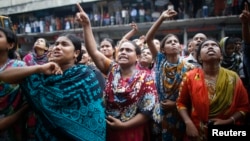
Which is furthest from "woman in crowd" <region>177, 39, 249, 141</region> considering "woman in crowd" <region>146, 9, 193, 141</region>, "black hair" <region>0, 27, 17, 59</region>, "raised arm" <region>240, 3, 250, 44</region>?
"black hair" <region>0, 27, 17, 59</region>

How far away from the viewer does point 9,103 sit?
2363 millimetres

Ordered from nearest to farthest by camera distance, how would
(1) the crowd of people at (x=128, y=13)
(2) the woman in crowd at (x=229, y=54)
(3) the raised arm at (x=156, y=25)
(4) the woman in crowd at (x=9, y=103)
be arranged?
1. (4) the woman in crowd at (x=9, y=103)
2. (3) the raised arm at (x=156, y=25)
3. (2) the woman in crowd at (x=229, y=54)
4. (1) the crowd of people at (x=128, y=13)

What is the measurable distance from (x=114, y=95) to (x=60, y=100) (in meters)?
0.69

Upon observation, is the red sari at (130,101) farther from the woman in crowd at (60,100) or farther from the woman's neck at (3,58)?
the woman's neck at (3,58)

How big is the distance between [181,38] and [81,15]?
15018mm

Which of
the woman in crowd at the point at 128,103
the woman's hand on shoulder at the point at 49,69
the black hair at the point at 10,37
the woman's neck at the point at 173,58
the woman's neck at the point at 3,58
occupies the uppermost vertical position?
the black hair at the point at 10,37

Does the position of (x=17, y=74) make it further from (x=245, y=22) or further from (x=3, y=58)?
(x=245, y=22)

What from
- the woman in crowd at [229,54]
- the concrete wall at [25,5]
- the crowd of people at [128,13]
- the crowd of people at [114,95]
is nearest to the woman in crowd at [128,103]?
the crowd of people at [114,95]

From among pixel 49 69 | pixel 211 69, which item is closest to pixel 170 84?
pixel 211 69

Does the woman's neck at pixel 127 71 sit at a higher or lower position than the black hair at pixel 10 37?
lower

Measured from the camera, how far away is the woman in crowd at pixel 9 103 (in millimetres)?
2346

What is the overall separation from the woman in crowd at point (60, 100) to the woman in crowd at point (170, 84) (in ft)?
3.73

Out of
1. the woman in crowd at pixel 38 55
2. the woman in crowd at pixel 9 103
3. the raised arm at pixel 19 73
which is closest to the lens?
the raised arm at pixel 19 73

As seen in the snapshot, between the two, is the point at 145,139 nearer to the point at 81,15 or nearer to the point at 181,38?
the point at 81,15
